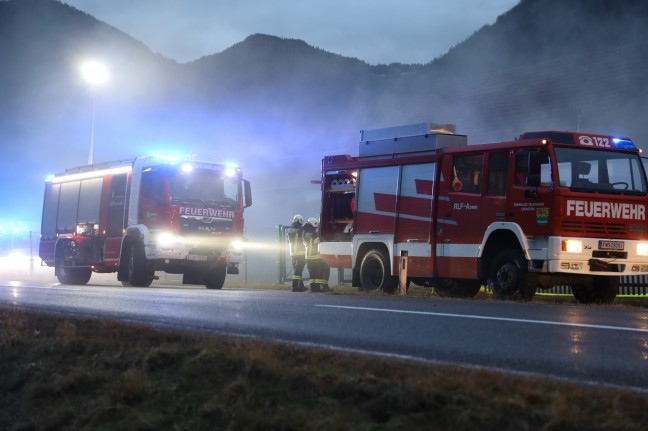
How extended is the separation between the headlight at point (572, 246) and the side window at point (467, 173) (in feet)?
6.78

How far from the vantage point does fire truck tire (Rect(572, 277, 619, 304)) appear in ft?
51.2

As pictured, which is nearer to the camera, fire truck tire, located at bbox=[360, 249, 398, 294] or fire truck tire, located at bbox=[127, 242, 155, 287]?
fire truck tire, located at bbox=[360, 249, 398, 294]

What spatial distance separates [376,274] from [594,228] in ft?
16.3

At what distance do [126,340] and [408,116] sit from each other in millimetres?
33033

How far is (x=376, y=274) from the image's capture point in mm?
18391

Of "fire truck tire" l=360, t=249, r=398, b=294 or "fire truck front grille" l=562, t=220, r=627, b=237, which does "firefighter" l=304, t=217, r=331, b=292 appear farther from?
"fire truck front grille" l=562, t=220, r=627, b=237

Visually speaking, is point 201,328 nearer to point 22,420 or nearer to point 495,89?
point 22,420

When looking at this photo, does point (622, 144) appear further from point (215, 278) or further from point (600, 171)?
point (215, 278)

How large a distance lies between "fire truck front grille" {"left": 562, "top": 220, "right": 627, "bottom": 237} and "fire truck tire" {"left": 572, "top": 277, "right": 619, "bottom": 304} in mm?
976

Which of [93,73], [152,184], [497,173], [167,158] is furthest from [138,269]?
[93,73]

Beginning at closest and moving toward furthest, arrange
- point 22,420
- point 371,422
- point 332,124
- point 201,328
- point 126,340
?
point 371,422
point 22,420
point 126,340
point 201,328
point 332,124

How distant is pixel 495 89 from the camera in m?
37.2

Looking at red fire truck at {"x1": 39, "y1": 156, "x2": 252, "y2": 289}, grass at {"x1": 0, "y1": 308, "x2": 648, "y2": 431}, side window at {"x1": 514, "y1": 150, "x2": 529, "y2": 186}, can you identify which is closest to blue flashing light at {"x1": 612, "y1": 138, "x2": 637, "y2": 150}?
side window at {"x1": 514, "y1": 150, "x2": 529, "y2": 186}

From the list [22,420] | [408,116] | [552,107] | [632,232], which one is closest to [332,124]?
[408,116]
